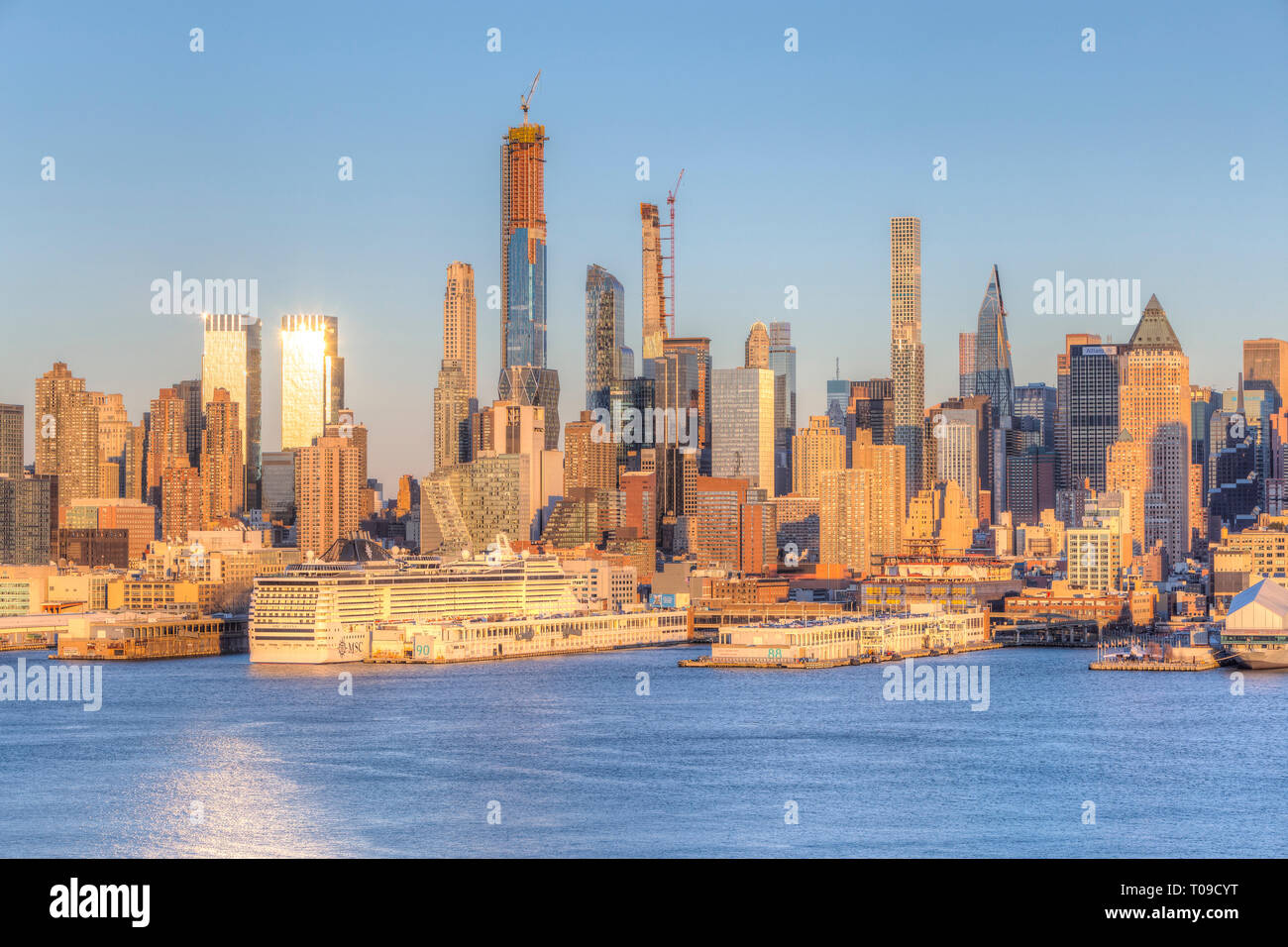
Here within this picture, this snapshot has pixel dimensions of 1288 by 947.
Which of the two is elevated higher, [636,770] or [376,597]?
[376,597]

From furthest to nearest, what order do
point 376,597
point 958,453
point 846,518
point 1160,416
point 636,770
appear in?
point 958,453 < point 1160,416 < point 846,518 < point 376,597 < point 636,770

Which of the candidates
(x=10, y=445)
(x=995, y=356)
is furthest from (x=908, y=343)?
(x=10, y=445)

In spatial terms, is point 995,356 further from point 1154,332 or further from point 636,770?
point 636,770

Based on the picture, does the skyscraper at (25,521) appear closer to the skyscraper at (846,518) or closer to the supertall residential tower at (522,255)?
the skyscraper at (846,518)

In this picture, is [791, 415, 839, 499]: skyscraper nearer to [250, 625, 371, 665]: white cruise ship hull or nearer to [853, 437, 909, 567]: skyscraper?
[853, 437, 909, 567]: skyscraper

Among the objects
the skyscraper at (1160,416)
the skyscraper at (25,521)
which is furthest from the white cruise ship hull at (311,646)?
the skyscraper at (1160,416)

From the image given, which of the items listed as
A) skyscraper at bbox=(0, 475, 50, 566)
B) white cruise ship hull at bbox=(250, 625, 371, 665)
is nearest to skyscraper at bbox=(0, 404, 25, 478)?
skyscraper at bbox=(0, 475, 50, 566)

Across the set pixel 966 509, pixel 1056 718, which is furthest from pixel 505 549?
pixel 966 509
